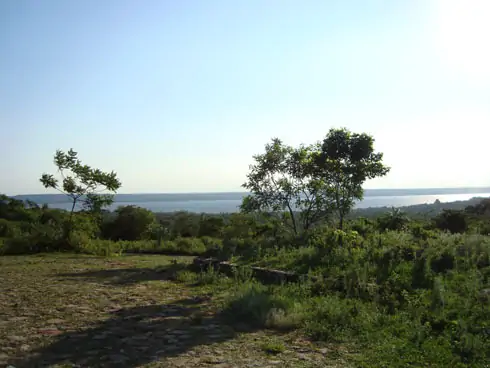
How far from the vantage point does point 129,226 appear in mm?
25422

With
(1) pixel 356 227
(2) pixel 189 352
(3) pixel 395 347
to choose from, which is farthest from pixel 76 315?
(1) pixel 356 227

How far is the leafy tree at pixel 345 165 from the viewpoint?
1655 centimetres

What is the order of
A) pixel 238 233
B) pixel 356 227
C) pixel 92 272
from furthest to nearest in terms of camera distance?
pixel 238 233
pixel 356 227
pixel 92 272

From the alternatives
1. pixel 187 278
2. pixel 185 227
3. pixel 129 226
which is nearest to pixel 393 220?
pixel 185 227

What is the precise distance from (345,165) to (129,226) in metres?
13.7

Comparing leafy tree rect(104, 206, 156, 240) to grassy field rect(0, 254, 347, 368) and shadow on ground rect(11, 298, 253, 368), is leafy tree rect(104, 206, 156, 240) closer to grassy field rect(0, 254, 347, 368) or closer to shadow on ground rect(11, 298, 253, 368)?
grassy field rect(0, 254, 347, 368)

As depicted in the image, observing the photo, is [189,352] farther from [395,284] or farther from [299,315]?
A: [395,284]

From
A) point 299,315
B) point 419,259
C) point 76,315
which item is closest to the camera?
point 299,315

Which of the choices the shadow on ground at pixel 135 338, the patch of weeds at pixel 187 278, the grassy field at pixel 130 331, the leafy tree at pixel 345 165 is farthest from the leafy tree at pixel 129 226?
the shadow on ground at pixel 135 338

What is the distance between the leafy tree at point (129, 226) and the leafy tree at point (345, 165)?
11.8m

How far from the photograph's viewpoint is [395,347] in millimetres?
5195

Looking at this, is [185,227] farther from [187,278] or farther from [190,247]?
[187,278]

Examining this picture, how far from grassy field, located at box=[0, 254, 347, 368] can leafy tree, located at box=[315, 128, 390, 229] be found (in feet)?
29.3

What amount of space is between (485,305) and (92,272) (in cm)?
921
